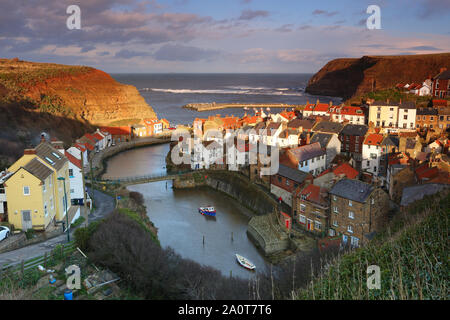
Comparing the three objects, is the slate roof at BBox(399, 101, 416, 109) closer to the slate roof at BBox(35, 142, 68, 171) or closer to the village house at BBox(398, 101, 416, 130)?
the village house at BBox(398, 101, 416, 130)

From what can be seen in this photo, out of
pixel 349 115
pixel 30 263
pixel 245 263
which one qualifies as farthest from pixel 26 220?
pixel 349 115

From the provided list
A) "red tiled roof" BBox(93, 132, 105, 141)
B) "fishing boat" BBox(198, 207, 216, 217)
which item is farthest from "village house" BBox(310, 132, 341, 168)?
"red tiled roof" BBox(93, 132, 105, 141)

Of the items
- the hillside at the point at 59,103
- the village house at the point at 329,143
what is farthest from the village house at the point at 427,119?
the hillside at the point at 59,103

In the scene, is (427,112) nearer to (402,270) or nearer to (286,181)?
(286,181)

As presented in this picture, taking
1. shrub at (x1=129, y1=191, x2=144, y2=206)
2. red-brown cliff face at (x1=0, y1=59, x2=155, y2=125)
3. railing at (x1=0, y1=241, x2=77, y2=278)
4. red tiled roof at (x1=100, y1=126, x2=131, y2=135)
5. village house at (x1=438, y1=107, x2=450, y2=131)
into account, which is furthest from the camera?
red-brown cliff face at (x1=0, y1=59, x2=155, y2=125)

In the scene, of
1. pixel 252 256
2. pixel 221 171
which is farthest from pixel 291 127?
pixel 252 256

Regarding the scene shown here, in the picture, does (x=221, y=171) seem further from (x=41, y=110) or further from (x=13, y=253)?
(x=41, y=110)
